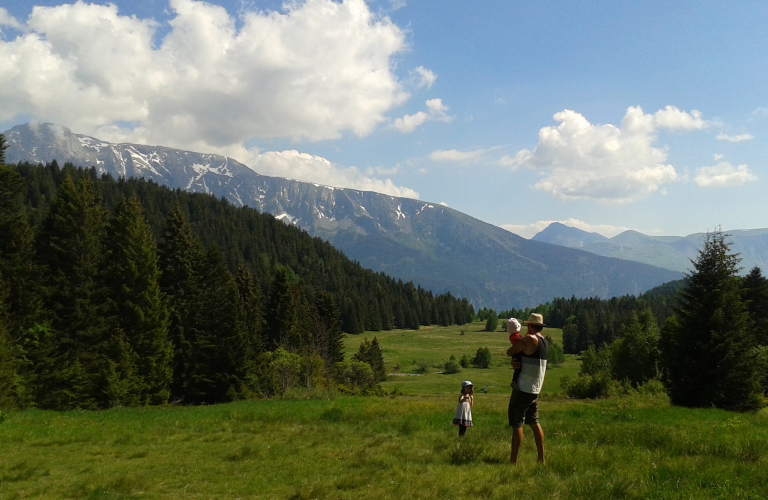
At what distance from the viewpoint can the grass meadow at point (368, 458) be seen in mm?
7547

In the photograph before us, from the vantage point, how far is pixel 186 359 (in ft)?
126

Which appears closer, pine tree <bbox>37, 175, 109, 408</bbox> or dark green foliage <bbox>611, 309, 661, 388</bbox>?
pine tree <bbox>37, 175, 109, 408</bbox>

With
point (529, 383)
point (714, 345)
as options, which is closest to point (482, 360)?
point (714, 345)

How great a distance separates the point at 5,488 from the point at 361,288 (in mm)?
187544

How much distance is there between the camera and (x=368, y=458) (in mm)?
10664

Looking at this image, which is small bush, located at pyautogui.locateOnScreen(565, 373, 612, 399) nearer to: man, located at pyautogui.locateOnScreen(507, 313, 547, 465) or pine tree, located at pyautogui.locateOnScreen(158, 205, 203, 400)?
pine tree, located at pyautogui.locateOnScreen(158, 205, 203, 400)

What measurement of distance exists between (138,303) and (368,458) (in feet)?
93.9

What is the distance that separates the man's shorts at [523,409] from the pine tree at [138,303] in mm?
30373

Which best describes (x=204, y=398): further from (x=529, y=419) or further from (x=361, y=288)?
(x=361, y=288)

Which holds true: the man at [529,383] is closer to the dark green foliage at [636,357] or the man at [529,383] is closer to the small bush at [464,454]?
the small bush at [464,454]

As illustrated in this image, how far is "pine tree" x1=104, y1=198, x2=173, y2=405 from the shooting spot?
3284 cm

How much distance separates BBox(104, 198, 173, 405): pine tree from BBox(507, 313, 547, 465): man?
30402 mm

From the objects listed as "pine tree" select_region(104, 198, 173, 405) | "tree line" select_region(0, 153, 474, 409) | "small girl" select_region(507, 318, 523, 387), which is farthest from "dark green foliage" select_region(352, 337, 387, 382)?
"small girl" select_region(507, 318, 523, 387)

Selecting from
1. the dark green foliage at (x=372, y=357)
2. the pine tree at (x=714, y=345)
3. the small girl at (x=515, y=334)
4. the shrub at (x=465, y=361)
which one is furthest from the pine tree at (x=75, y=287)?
the shrub at (x=465, y=361)
